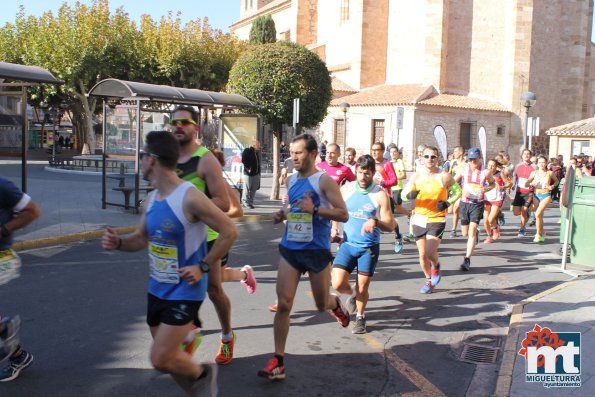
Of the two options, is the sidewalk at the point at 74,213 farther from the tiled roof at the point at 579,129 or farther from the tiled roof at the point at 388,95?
the tiled roof at the point at 579,129

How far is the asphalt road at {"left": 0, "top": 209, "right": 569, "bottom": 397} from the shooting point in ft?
15.2

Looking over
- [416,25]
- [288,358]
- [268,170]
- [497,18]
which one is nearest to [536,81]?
[497,18]

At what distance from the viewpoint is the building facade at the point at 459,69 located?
36.7 m

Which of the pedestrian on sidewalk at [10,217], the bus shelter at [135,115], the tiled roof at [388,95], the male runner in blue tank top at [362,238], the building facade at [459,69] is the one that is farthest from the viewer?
the building facade at [459,69]

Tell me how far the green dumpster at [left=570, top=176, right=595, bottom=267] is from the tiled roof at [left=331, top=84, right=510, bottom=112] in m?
25.9

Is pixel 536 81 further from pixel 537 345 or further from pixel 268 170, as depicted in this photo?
pixel 537 345

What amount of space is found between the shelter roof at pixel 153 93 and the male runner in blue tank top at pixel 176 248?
9.53 m

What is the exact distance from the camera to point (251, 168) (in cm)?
1562

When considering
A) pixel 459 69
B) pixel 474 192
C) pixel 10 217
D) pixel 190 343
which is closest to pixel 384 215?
pixel 190 343

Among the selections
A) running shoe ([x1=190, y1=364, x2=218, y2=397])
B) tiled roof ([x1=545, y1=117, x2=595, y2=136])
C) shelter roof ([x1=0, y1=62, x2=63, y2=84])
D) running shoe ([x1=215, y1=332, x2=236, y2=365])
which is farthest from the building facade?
running shoe ([x1=190, y1=364, x2=218, y2=397])

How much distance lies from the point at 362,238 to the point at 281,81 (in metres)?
11.9

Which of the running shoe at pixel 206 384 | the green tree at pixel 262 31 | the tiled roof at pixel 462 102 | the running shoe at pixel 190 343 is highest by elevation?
the green tree at pixel 262 31

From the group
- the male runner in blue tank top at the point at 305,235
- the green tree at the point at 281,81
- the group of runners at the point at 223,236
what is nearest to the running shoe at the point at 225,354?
the group of runners at the point at 223,236

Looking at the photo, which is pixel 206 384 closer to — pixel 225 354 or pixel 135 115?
pixel 225 354
